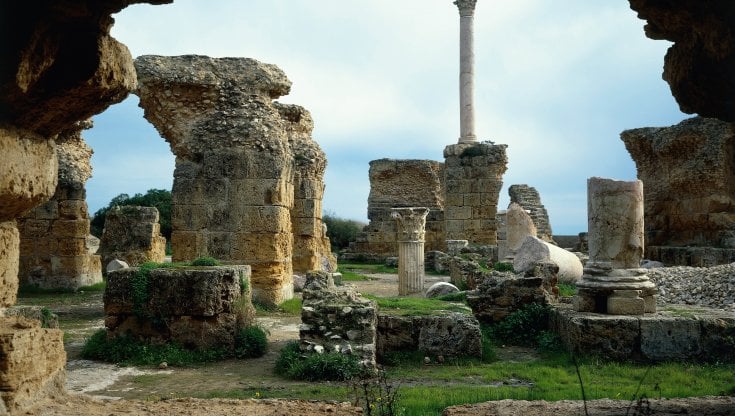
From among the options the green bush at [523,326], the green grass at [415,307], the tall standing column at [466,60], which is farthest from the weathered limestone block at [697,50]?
the tall standing column at [466,60]

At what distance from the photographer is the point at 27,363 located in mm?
3402

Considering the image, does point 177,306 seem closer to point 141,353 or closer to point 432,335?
point 141,353

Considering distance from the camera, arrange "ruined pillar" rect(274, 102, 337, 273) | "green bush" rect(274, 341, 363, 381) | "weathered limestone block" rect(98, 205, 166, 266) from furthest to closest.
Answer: "weathered limestone block" rect(98, 205, 166, 266) → "ruined pillar" rect(274, 102, 337, 273) → "green bush" rect(274, 341, 363, 381)

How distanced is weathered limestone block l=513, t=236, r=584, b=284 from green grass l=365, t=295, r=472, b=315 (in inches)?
196

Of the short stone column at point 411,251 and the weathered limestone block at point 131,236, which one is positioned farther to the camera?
the weathered limestone block at point 131,236

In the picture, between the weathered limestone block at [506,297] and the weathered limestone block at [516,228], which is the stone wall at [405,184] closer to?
the weathered limestone block at [516,228]

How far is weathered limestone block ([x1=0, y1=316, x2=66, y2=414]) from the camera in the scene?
10.5 ft

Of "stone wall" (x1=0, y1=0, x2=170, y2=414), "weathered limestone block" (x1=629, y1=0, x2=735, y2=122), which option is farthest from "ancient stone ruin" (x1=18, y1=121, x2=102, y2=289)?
"weathered limestone block" (x1=629, y1=0, x2=735, y2=122)

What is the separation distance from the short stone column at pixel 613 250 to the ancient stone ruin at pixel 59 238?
1136cm

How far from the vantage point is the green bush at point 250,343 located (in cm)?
800

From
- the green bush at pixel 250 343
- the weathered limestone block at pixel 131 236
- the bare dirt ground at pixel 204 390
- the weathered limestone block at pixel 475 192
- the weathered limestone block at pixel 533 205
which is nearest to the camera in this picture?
the bare dirt ground at pixel 204 390

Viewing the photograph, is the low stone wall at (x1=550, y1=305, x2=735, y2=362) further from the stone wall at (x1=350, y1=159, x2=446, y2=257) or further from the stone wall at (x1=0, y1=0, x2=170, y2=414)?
the stone wall at (x1=350, y1=159, x2=446, y2=257)

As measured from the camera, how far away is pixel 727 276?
1051 centimetres

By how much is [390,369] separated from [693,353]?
10.7 feet
